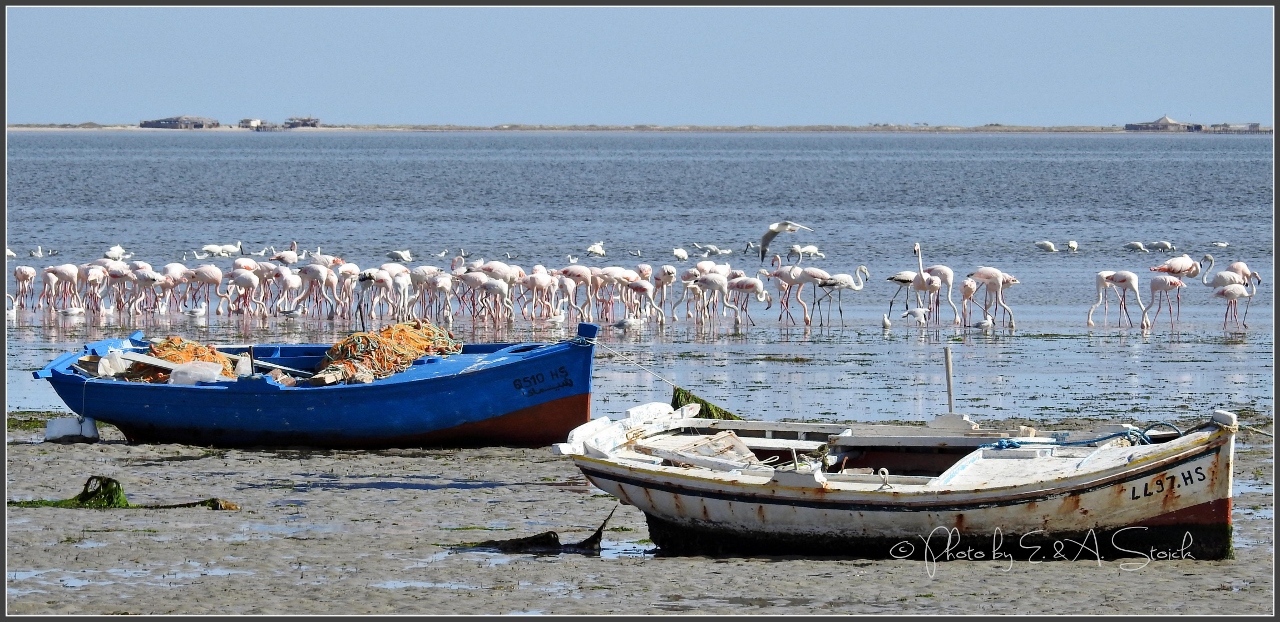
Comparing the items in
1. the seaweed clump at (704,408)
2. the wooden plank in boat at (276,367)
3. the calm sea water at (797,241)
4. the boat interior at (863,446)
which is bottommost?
the calm sea water at (797,241)

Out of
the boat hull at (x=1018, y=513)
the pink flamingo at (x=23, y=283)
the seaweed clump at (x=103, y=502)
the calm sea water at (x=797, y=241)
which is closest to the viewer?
the boat hull at (x=1018, y=513)

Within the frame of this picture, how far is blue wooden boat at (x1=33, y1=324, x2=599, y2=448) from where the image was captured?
48.8ft

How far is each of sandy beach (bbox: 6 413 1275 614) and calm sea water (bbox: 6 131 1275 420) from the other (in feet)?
14.9

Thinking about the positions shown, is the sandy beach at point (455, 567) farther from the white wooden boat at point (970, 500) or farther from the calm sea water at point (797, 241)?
the calm sea water at point (797, 241)

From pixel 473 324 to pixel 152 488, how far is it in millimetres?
12912

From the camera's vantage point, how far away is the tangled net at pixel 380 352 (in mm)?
15367

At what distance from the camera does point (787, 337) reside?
23875 mm

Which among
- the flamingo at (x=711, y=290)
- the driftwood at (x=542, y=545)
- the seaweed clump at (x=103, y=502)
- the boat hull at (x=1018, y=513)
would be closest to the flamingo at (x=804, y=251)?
the flamingo at (x=711, y=290)

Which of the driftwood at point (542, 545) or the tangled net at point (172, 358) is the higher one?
the tangled net at point (172, 358)

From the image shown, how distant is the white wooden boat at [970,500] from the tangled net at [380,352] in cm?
459

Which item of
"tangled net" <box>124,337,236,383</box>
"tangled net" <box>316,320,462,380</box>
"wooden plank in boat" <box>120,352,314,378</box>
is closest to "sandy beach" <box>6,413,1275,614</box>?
"tangled net" <box>316,320,462,380</box>

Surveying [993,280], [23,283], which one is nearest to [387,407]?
[993,280]

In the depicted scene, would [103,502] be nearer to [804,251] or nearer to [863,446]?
[863,446]

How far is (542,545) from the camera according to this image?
10828 millimetres
